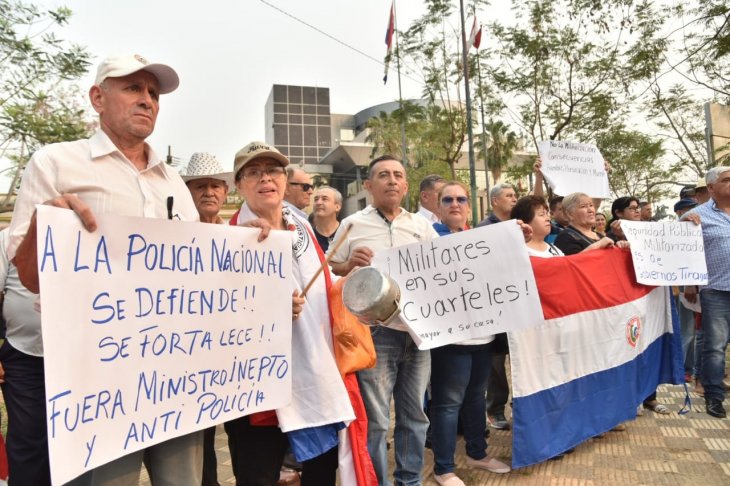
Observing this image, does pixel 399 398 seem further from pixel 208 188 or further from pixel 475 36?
pixel 475 36

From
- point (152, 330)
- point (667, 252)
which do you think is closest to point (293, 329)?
point (152, 330)

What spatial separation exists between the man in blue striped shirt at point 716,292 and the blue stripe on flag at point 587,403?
15.7 inches

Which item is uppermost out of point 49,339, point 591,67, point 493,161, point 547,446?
point 493,161

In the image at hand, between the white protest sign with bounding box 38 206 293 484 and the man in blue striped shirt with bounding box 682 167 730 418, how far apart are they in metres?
4.04

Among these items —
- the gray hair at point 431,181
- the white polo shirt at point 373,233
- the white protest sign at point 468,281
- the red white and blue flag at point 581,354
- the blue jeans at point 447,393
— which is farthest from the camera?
the gray hair at point 431,181

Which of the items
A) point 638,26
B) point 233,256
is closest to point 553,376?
point 233,256

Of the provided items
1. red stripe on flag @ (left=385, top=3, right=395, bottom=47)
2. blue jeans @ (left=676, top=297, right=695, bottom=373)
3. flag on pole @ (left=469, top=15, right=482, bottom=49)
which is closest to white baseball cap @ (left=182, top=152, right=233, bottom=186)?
blue jeans @ (left=676, top=297, right=695, bottom=373)

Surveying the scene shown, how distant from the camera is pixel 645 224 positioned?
414 centimetres

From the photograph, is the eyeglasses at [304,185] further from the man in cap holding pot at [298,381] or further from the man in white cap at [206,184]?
the man in cap holding pot at [298,381]

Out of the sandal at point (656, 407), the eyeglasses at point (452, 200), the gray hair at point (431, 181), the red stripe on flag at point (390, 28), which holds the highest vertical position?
the red stripe on flag at point (390, 28)

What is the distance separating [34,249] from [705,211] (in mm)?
5139

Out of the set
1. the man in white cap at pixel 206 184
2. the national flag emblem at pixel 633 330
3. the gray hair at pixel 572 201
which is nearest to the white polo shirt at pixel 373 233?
the man in white cap at pixel 206 184

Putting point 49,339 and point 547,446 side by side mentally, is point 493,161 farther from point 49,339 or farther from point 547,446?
point 49,339

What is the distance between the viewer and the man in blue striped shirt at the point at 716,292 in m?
4.36
